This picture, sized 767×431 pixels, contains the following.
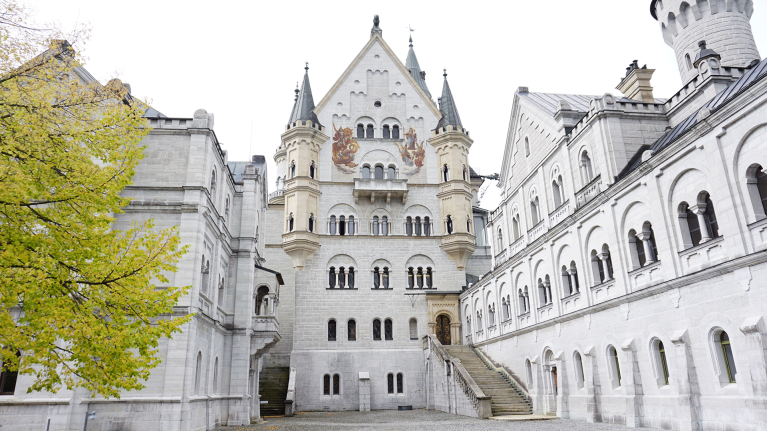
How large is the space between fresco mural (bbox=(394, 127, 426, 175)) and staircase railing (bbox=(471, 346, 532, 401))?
16.5m

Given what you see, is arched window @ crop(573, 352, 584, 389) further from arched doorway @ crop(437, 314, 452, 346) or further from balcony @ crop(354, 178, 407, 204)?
balcony @ crop(354, 178, 407, 204)

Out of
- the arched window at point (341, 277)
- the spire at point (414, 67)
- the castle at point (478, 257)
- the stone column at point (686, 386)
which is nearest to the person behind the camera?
the castle at point (478, 257)

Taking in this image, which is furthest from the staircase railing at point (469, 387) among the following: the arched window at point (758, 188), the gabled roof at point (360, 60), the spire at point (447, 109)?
the gabled roof at point (360, 60)

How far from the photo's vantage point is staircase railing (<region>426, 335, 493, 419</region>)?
83.4 feet

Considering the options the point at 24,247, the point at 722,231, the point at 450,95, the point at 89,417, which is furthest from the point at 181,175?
the point at 450,95

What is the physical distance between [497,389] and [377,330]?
48.3ft

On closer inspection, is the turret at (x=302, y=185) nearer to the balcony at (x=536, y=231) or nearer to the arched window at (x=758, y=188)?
the balcony at (x=536, y=231)

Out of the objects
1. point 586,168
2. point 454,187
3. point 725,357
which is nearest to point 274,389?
point 454,187

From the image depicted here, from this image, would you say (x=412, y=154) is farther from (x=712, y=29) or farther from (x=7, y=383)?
(x=7, y=383)

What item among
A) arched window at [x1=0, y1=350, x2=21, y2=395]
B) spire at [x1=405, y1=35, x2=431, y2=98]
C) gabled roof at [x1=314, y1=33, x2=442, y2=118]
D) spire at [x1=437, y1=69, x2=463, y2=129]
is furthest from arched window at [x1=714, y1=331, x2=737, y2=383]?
spire at [x1=405, y1=35, x2=431, y2=98]

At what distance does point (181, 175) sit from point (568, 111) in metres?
19.7

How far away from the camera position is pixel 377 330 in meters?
42.2

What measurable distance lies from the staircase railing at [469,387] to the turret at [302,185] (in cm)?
1397

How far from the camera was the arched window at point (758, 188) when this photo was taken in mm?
13859
